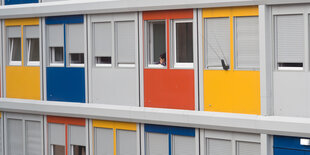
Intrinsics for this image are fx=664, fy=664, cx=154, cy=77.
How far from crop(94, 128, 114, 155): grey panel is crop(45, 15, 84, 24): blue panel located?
334cm

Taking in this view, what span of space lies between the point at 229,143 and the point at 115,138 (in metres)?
4.03

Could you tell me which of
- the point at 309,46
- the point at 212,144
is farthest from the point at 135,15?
the point at 309,46

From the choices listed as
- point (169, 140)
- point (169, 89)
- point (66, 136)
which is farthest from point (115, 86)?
point (66, 136)

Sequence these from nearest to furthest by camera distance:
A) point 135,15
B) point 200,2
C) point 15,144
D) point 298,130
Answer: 1. point 298,130
2. point 200,2
3. point 135,15
4. point 15,144

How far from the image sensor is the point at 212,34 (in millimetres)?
17016

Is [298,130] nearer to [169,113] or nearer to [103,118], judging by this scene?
[169,113]

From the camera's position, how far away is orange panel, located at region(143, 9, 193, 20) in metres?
17.4

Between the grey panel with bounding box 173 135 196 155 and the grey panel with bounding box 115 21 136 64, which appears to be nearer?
the grey panel with bounding box 173 135 196 155

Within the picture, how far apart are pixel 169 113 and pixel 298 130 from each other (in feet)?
12.6

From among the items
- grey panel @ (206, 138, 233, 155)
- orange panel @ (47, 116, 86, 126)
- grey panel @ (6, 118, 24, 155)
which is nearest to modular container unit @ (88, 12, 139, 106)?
orange panel @ (47, 116, 86, 126)

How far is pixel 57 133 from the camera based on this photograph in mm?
21094

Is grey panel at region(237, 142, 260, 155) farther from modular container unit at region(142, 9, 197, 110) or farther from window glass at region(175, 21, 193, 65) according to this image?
window glass at region(175, 21, 193, 65)

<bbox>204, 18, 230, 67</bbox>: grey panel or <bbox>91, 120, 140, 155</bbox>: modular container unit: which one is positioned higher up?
<bbox>204, 18, 230, 67</bbox>: grey panel

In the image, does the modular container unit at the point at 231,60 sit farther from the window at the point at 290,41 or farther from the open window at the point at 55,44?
the open window at the point at 55,44
